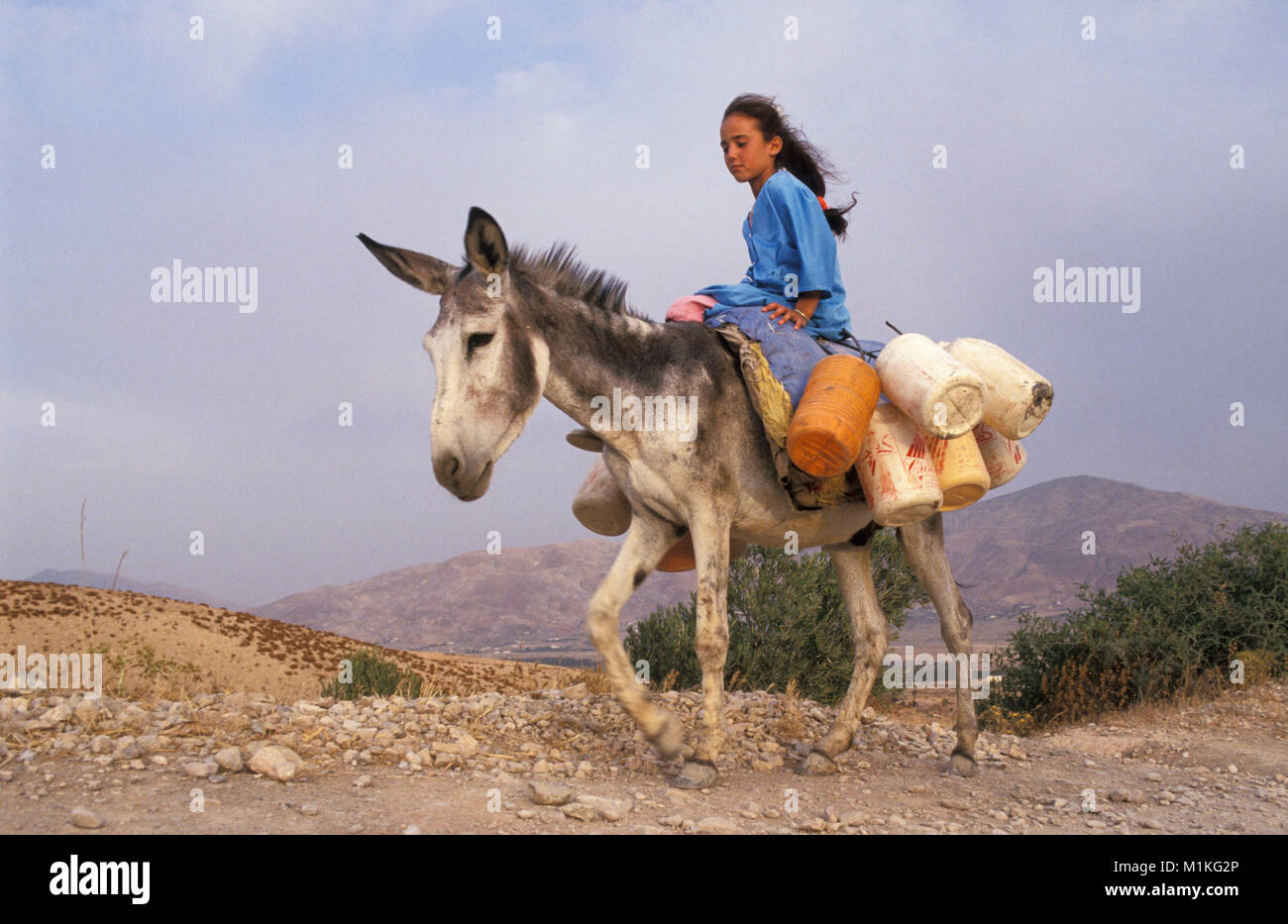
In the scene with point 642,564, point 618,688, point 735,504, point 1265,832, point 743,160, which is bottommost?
point 1265,832

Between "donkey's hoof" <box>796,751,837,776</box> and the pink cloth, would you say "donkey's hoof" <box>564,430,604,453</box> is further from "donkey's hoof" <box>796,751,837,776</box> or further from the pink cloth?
"donkey's hoof" <box>796,751,837,776</box>

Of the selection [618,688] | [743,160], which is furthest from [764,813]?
[743,160]

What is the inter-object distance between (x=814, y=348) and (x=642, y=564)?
1.74 meters

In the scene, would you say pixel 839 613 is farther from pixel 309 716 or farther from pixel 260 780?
pixel 260 780

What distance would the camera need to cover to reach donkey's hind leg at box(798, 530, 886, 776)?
609 centimetres

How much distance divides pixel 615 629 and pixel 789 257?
2.66 meters

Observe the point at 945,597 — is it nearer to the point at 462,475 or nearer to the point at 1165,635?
the point at 462,475

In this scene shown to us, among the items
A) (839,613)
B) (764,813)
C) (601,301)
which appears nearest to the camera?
(764,813)

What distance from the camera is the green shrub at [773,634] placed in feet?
37.8

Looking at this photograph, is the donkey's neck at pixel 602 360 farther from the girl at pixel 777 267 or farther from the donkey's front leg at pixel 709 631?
the donkey's front leg at pixel 709 631

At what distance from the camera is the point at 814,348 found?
5613 millimetres

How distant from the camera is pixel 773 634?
11.8 m

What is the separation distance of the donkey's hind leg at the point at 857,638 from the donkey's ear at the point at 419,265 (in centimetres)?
327

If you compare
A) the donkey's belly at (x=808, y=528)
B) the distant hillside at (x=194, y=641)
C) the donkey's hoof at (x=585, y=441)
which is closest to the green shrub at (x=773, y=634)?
the distant hillside at (x=194, y=641)
